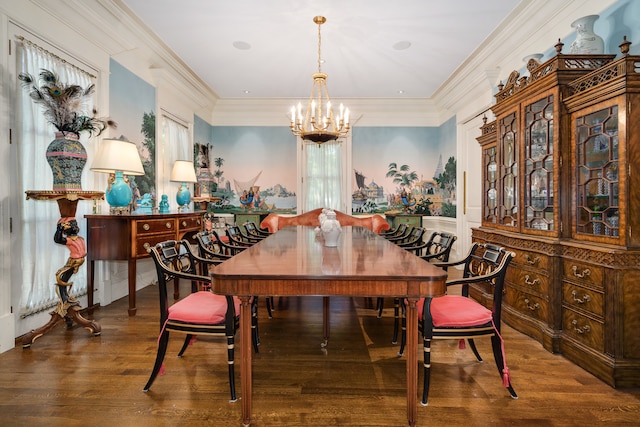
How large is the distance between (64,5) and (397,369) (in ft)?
14.8

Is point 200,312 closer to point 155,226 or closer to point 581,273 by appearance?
point 155,226

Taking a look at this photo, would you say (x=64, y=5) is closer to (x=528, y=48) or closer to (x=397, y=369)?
(x=397, y=369)

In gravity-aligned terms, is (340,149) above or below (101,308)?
above

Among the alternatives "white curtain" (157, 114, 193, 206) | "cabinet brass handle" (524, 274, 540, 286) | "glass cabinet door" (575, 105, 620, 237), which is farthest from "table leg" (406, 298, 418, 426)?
"white curtain" (157, 114, 193, 206)

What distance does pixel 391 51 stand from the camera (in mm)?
5148

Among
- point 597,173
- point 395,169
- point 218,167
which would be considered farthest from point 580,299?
point 218,167

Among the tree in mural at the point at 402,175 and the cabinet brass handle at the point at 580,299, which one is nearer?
the cabinet brass handle at the point at 580,299

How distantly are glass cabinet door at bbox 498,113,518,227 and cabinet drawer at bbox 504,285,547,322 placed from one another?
26.9 inches

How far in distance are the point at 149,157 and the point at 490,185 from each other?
4755 mm

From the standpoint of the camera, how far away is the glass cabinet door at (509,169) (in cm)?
359

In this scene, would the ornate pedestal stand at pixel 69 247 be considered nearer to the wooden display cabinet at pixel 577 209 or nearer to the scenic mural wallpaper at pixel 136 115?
the scenic mural wallpaper at pixel 136 115

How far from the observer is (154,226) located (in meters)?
3.92

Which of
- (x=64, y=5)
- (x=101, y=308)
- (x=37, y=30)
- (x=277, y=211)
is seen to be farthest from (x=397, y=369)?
(x=277, y=211)

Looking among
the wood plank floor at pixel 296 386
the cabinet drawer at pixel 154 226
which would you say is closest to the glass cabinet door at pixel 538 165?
the wood plank floor at pixel 296 386
